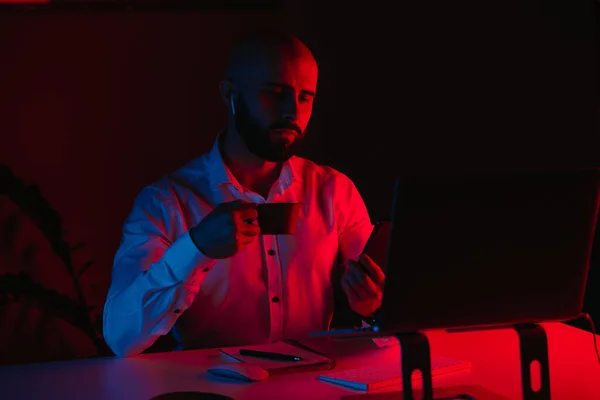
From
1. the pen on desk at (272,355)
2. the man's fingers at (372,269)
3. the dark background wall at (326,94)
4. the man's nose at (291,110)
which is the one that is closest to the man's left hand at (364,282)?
the man's fingers at (372,269)

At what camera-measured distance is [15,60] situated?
3.22 m

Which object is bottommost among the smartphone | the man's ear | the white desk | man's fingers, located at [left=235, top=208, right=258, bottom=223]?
the white desk

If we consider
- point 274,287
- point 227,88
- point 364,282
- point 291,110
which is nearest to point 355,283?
point 364,282

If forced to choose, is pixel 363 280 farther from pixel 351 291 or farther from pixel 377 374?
pixel 377 374

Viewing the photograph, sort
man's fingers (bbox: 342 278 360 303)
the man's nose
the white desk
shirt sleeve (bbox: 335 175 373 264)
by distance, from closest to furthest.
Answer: the white desk < man's fingers (bbox: 342 278 360 303) < the man's nose < shirt sleeve (bbox: 335 175 373 264)

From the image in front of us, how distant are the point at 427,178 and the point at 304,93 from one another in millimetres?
1137

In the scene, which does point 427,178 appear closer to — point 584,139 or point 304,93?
point 304,93

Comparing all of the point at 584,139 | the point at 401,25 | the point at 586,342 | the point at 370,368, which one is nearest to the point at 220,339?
the point at 370,368

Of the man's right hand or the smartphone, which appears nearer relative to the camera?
the man's right hand

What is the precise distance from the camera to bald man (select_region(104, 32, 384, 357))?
206 centimetres

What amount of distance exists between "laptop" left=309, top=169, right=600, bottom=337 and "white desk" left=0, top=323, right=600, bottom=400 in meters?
0.28

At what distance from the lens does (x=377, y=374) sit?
161cm

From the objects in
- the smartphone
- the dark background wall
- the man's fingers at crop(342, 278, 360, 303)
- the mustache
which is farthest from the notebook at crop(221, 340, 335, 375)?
the dark background wall

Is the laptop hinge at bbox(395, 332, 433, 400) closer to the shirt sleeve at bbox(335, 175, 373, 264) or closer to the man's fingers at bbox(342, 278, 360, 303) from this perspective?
the man's fingers at bbox(342, 278, 360, 303)
